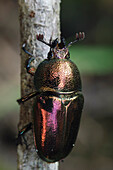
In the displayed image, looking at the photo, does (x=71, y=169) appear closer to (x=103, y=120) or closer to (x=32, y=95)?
(x=103, y=120)

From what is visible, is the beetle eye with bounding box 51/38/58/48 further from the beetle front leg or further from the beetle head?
the beetle front leg

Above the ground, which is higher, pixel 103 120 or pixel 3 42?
pixel 3 42

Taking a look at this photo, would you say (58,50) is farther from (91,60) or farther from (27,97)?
(91,60)

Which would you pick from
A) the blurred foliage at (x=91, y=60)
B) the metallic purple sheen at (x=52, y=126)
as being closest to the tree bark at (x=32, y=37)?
the metallic purple sheen at (x=52, y=126)

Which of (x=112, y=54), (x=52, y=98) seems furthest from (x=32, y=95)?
(x=112, y=54)

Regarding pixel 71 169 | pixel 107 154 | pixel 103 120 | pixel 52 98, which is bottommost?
pixel 71 169

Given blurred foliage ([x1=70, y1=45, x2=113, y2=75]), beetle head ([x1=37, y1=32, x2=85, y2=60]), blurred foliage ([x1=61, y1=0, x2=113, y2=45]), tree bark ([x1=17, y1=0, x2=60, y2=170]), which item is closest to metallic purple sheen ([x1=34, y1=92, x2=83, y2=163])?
tree bark ([x1=17, y1=0, x2=60, y2=170])
